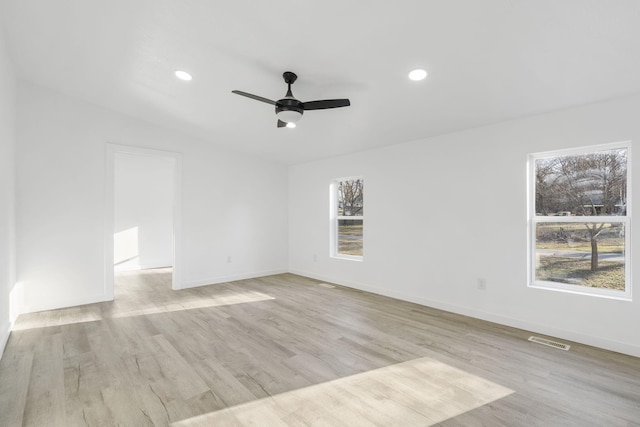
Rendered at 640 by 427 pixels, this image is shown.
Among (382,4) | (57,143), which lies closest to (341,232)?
(382,4)

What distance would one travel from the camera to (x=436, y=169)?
412 cm

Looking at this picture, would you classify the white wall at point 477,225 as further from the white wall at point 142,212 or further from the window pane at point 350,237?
the white wall at point 142,212

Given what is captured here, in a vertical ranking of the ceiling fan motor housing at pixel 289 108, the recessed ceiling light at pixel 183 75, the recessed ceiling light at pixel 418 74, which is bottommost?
the ceiling fan motor housing at pixel 289 108

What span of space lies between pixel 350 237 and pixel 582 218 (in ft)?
10.7

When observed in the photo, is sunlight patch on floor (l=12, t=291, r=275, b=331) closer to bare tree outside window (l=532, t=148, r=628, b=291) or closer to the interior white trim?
the interior white trim

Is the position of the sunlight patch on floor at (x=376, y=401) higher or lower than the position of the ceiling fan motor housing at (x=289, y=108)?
lower

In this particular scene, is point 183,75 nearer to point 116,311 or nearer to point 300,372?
point 116,311

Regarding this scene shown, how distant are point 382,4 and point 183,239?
14.9 feet

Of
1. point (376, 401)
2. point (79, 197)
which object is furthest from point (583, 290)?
point (79, 197)

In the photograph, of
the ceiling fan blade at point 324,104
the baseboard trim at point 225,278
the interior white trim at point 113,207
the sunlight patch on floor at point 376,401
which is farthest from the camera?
the baseboard trim at point 225,278

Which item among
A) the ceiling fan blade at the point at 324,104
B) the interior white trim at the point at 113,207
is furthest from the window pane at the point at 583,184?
the interior white trim at the point at 113,207

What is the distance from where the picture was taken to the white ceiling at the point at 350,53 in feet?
6.93

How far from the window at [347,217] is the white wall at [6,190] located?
432 centimetres

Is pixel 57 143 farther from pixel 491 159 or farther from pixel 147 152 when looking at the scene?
pixel 491 159
